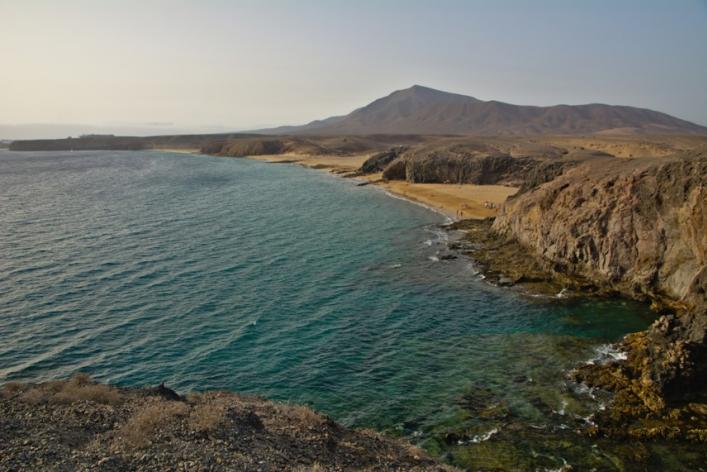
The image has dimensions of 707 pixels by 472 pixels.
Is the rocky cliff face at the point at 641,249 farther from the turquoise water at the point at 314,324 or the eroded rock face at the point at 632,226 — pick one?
the turquoise water at the point at 314,324

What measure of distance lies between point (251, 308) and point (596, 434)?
23.6 m

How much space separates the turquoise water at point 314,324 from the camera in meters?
25.4

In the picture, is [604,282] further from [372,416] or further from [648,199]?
[372,416]

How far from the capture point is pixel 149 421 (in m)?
18.3

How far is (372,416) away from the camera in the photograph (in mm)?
24219

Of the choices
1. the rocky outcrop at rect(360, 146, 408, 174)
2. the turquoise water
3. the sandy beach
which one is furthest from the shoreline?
the sandy beach

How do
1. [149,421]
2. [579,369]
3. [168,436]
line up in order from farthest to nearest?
[579,369]
[149,421]
[168,436]

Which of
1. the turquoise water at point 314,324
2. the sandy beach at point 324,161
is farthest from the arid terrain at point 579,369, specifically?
the sandy beach at point 324,161

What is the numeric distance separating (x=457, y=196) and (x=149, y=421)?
7222 centimetres

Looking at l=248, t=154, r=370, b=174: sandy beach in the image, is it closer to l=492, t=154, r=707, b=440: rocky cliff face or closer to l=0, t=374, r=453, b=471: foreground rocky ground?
l=492, t=154, r=707, b=440: rocky cliff face

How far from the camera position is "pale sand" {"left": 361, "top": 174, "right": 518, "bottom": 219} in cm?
7331

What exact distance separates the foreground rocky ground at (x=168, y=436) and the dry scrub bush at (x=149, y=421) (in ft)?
0.11

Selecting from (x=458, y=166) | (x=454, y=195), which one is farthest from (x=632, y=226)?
(x=458, y=166)

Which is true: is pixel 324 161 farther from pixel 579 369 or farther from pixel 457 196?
pixel 579 369
